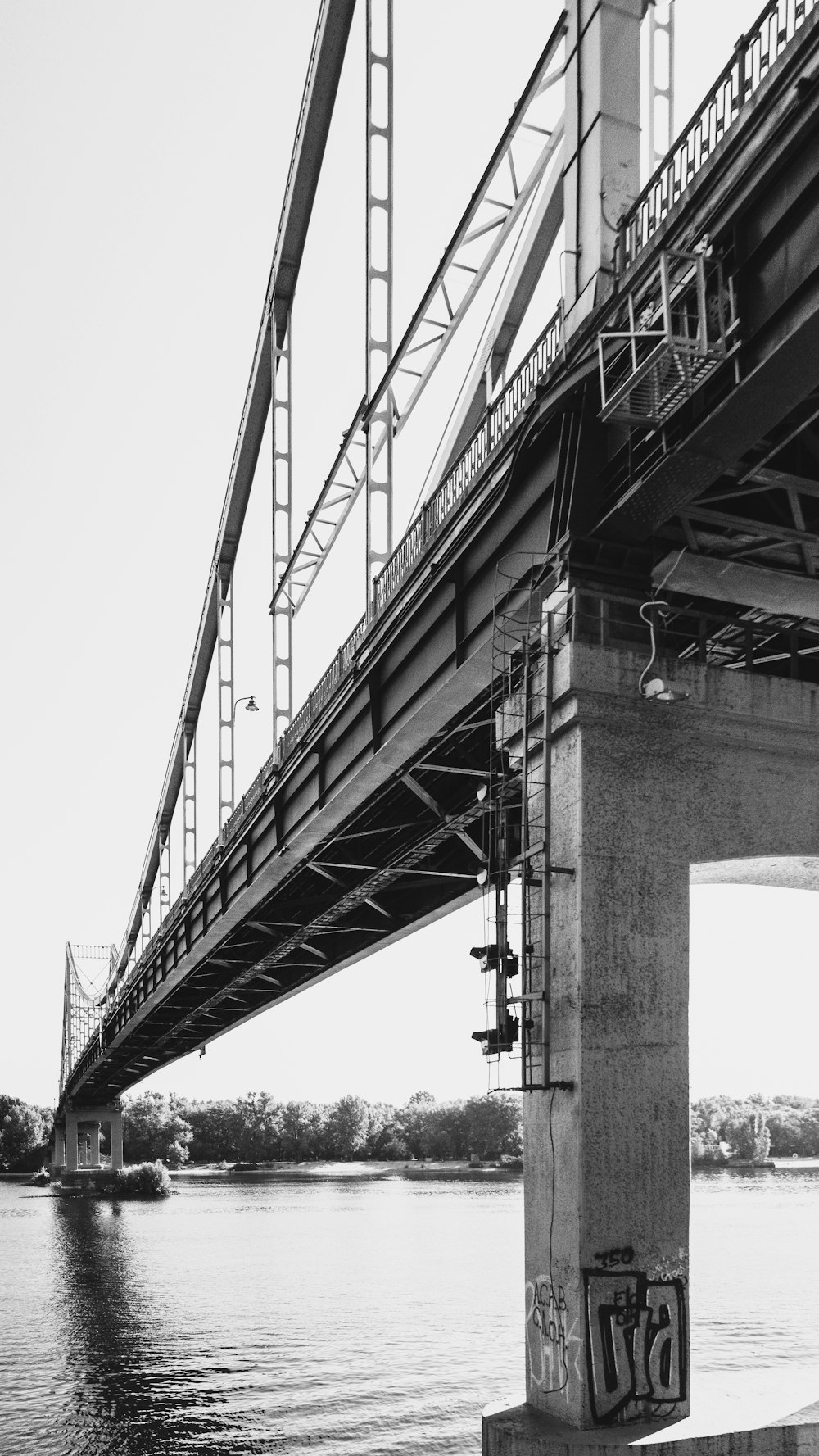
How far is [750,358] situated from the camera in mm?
10945

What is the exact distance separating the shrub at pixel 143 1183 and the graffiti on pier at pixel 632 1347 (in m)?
103

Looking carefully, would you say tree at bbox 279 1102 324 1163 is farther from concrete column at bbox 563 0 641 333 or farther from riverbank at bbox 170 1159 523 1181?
concrete column at bbox 563 0 641 333

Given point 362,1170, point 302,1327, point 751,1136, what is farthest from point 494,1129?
point 302,1327

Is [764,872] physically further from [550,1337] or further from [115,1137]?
[115,1137]

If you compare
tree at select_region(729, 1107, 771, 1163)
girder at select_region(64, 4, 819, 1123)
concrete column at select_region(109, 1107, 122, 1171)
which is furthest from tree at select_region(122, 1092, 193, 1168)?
girder at select_region(64, 4, 819, 1123)

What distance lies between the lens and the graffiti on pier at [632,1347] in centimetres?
1230

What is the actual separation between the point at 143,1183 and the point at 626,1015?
106067 mm

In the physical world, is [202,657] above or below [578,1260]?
above

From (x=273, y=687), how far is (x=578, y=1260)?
30.2m

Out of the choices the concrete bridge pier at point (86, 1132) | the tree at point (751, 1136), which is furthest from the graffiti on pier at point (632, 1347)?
the concrete bridge pier at point (86, 1132)

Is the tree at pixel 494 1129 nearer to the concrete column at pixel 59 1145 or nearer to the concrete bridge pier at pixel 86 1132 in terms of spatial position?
the concrete bridge pier at pixel 86 1132

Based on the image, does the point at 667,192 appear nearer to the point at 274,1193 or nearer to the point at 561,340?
the point at 561,340

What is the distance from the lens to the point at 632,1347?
12.5m

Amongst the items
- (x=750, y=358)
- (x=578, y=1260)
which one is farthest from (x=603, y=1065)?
(x=750, y=358)
